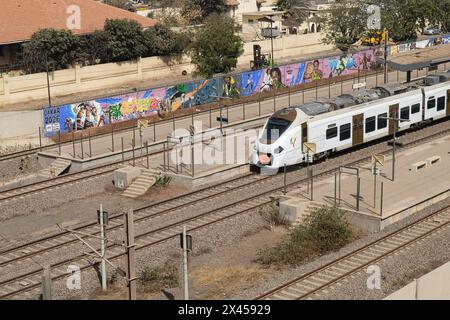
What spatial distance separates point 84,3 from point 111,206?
148 feet

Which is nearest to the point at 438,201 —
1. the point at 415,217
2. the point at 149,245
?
the point at 415,217

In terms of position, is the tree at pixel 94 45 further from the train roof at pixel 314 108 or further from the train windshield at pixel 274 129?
the train windshield at pixel 274 129

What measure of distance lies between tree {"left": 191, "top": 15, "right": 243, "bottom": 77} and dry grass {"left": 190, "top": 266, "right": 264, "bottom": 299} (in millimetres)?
41699

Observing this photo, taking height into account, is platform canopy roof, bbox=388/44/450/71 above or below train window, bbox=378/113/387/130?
above

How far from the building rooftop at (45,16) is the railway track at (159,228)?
117 feet

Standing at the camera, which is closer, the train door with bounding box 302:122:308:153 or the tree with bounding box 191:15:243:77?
the train door with bounding box 302:122:308:153

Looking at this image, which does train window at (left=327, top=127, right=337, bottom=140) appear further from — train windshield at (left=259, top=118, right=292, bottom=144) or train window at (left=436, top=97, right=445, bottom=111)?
train window at (left=436, top=97, right=445, bottom=111)

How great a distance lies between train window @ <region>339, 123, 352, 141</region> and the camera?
3844 cm

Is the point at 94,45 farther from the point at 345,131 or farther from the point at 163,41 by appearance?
the point at 345,131

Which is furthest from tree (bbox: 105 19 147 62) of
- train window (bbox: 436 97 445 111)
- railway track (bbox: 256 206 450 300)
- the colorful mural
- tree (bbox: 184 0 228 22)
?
railway track (bbox: 256 206 450 300)

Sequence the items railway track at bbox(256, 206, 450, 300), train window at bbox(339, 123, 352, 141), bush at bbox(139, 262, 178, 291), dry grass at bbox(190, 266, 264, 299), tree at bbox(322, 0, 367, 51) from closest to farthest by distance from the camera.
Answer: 1. railway track at bbox(256, 206, 450, 300)
2. dry grass at bbox(190, 266, 264, 299)
3. bush at bbox(139, 262, 178, 291)
4. train window at bbox(339, 123, 352, 141)
5. tree at bbox(322, 0, 367, 51)

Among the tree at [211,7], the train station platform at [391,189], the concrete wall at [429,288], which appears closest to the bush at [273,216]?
the train station platform at [391,189]

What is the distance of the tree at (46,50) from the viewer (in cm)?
6384
